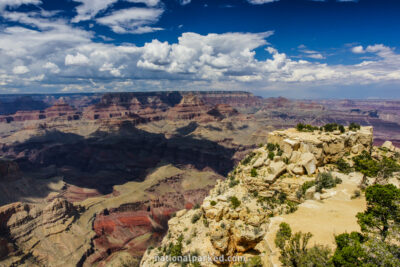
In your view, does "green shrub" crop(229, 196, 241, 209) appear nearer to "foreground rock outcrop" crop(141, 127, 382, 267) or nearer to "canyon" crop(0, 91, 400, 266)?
"foreground rock outcrop" crop(141, 127, 382, 267)

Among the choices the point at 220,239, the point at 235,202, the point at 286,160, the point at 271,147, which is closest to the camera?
the point at 220,239

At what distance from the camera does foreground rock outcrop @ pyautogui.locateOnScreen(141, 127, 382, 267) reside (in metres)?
19.6

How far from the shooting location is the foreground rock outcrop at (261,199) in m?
19.6

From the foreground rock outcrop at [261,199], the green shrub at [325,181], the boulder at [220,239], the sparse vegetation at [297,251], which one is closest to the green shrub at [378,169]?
the foreground rock outcrop at [261,199]

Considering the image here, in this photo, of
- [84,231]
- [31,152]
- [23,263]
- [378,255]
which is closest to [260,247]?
[378,255]

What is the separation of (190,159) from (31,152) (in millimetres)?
142452

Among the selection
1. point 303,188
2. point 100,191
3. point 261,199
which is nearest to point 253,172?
point 261,199

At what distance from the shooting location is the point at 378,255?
10.6m

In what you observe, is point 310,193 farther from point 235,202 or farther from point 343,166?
Result: point 343,166

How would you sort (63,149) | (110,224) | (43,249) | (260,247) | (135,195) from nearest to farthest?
(260,247) < (43,249) < (110,224) < (135,195) < (63,149)

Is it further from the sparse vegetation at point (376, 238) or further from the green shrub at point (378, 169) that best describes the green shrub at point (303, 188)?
the sparse vegetation at point (376, 238)

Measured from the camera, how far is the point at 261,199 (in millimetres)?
24594

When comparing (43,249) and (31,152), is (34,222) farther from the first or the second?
(31,152)

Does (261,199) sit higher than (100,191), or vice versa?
(261,199)
